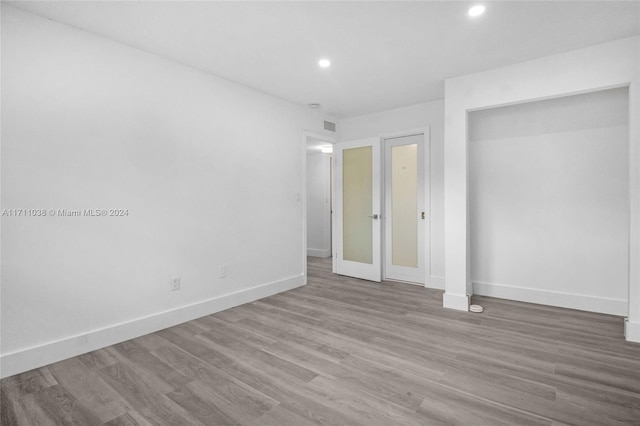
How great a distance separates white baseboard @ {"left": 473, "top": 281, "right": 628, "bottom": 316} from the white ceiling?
104 inches

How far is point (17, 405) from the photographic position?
1.94 meters

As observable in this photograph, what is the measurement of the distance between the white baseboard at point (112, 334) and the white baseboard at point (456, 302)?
230 cm

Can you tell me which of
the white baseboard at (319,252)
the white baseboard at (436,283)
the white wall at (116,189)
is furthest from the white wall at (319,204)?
the white wall at (116,189)

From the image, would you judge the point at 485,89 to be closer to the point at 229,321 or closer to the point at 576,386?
the point at 576,386

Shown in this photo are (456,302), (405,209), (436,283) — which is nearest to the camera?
(456,302)

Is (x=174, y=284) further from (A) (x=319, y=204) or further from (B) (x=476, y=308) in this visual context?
(A) (x=319, y=204)

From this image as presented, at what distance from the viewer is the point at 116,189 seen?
9.27 ft

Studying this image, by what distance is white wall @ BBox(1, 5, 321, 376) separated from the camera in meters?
2.35

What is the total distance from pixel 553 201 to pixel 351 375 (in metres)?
3.18

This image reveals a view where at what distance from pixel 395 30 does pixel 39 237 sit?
3.30m

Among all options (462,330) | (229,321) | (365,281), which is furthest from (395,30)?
(365,281)

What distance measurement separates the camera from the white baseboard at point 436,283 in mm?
4492

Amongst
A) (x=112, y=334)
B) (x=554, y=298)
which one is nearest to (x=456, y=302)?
(x=554, y=298)

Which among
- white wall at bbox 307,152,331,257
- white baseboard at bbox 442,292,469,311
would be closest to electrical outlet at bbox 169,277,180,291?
white baseboard at bbox 442,292,469,311
